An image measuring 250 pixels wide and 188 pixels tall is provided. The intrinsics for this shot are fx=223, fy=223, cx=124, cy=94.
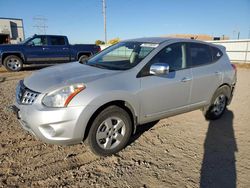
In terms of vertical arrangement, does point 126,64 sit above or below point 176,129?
above

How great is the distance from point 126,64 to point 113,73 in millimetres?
479

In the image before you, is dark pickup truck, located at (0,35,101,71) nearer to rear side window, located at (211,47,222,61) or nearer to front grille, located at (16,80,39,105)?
rear side window, located at (211,47,222,61)

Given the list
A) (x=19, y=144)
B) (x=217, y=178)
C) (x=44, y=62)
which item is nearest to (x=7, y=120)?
(x=19, y=144)

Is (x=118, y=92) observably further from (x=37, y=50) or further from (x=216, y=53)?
(x=37, y=50)

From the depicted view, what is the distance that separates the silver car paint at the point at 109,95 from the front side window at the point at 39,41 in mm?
8842

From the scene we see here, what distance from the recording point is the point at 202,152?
11.5ft

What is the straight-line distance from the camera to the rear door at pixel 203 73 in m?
4.19

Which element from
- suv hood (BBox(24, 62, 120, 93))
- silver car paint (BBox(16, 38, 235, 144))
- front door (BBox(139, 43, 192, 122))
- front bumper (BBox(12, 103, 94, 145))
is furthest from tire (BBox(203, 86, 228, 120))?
front bumper (BBox(12, 103, 94, 145))

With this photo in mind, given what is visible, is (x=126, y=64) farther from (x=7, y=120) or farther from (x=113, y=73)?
(x=7, y=120)

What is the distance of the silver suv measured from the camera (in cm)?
284

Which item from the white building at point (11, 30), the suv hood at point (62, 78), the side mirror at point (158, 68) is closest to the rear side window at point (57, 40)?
the suv hood at point (62, 78)

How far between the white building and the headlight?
4398 cm

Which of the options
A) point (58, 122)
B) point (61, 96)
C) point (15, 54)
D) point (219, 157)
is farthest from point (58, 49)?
point (219, 157)

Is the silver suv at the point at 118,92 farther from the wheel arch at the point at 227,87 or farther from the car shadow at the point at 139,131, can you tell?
the car shadow at the point at 139,131
